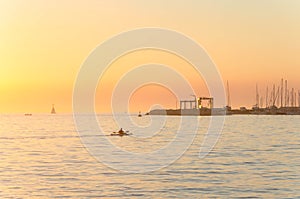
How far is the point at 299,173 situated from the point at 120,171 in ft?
52.4

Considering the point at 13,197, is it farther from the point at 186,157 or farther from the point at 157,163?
the point at 186,157

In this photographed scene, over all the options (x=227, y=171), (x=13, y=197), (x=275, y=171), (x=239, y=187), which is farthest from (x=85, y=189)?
(x=275, y=171)

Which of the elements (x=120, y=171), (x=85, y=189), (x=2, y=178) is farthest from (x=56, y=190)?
(x=120, y=171)

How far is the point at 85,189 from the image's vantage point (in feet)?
134

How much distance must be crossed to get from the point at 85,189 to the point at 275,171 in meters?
19.5

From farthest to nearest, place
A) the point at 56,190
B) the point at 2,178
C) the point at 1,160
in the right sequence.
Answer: the point at 1,160 < the point at 2,178 < the point at 56,190

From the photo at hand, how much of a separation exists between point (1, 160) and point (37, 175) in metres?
17.5

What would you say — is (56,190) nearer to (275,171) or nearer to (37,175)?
(37,175)

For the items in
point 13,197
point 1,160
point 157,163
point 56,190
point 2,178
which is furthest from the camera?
point 1,160

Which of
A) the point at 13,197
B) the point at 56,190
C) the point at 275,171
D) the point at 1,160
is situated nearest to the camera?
the point at 13,197

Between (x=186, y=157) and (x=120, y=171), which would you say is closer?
(x=120, y=171)

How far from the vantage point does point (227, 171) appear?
52250 millimetres

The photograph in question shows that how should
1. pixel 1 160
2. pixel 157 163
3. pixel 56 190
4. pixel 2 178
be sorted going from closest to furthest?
pixel 56 190 → pixel 2 178 → pixel 157 163 → pixel 1 160

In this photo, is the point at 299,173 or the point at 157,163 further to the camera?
the point at 157,163
